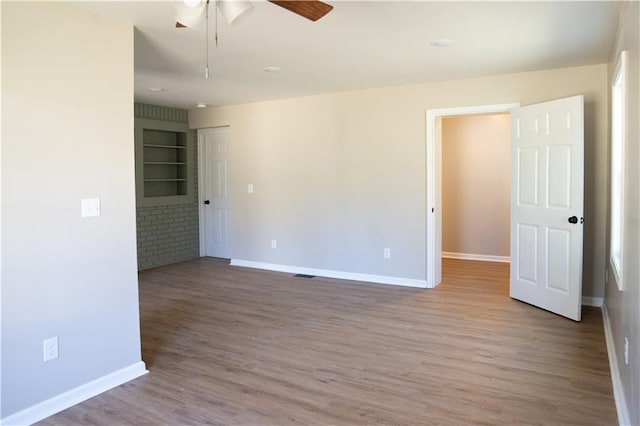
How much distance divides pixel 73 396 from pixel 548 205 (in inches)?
160

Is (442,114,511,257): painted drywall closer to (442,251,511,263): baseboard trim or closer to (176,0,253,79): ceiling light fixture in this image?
(442,251,511,263): baseboard trim

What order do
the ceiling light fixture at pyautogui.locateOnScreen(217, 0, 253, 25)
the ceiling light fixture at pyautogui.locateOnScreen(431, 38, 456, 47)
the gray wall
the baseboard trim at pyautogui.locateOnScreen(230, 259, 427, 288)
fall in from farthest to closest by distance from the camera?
the gray wall < the baseboard trim at pyautogui.locateOnScreen(230, 259, 427, 288) < the ceiling light fixture at pyautogui.locateOnScreen(431, 38, 456, 47) < the ceiling light fixture at pyautogui.locateOnScreen(217, 0, 253, 25)

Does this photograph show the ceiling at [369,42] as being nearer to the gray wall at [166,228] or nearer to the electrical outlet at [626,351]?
the gray wall at [166,228]

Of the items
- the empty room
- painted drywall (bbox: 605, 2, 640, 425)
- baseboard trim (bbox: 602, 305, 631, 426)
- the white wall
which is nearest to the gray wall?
the empty room

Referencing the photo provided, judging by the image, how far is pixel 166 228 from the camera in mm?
7086

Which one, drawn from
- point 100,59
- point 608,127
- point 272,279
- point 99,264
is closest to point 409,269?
point 272,279

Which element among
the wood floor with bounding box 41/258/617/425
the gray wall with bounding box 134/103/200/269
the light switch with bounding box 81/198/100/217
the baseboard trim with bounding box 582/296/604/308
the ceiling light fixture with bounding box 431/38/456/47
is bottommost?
the wood floor with bounding box 41/258/617/425

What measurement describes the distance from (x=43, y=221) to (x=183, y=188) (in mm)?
5016

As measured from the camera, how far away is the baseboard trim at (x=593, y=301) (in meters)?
4.46

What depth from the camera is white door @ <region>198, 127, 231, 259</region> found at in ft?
24.3

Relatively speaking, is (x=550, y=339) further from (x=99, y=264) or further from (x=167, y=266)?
(x=167, y=266)

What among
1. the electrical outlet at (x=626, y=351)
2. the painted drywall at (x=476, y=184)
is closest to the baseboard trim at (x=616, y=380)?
the electrical outlet at (x=626, y=351)

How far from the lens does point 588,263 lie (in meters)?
4.52

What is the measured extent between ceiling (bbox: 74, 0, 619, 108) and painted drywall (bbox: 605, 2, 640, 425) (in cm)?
59
